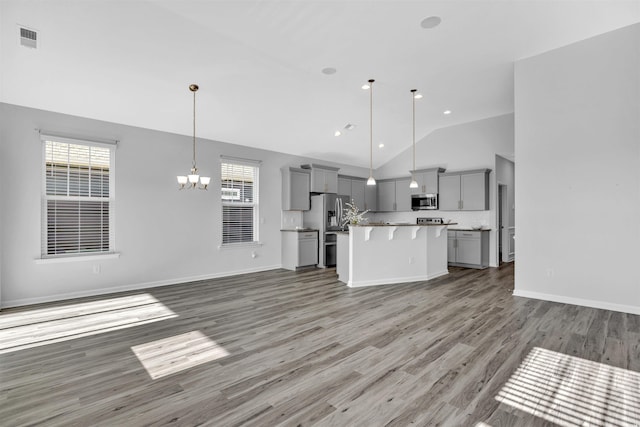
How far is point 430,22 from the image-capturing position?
3.72 meters

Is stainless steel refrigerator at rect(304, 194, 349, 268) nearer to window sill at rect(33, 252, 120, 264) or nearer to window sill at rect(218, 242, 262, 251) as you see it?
window sill at rect(218, 242, 262, 251)

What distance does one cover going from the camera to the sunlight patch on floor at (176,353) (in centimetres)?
256

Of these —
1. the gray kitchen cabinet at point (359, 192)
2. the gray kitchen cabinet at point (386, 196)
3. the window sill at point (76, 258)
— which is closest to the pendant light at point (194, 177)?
the window sill at point (76, 258)

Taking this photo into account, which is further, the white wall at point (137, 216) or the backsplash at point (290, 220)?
the backsplash at point (290, 220)

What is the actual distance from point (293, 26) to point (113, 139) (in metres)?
3.43

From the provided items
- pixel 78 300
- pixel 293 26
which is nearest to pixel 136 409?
pixel 78 300

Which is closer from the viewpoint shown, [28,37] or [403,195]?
[28,37]

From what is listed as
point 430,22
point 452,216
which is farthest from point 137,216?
point 452,216

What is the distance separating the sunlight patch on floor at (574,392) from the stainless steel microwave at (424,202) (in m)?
5.62

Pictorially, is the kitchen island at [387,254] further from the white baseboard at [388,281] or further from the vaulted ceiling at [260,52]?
the vaulted ceiling at [260,52]

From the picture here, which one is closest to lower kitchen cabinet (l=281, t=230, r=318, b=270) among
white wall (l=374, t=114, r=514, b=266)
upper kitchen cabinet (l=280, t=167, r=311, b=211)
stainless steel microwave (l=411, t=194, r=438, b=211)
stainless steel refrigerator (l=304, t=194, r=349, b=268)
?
stainless steel refrigerator (l=304, t=194, r=349, b=268)

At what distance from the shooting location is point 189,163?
19.4 ft

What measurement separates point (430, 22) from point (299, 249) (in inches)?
191

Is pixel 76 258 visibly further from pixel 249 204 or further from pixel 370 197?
pixel 370 197
